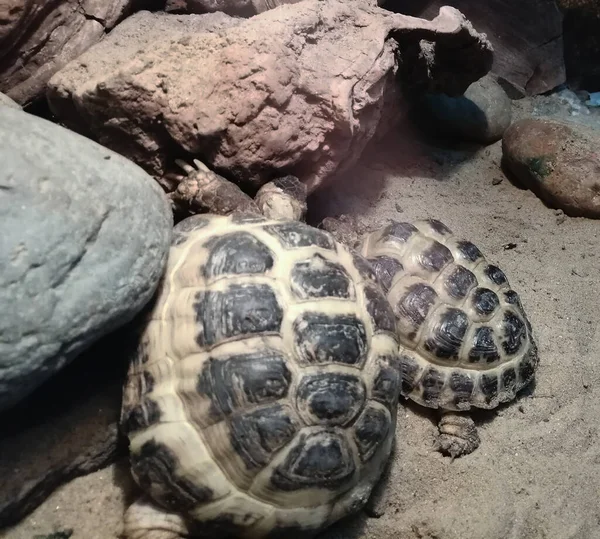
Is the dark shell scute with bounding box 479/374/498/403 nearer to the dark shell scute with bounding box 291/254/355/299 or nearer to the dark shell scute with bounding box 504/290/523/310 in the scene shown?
the dark shell scute with bounding box 504/290/523/310

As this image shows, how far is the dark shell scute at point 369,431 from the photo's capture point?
73.1 inches

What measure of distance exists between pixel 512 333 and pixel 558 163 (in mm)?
1493

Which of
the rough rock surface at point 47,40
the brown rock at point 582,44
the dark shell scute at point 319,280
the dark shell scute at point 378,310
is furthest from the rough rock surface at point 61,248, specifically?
the brown rock at point 582,44

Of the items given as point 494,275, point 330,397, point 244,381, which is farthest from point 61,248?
point 494,275

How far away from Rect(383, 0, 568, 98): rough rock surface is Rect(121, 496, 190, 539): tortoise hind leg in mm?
3491

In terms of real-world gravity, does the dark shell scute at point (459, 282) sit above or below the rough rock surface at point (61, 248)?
below

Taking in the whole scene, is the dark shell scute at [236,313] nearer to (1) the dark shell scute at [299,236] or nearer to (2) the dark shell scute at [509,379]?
(1) the dark shell scute at [299,236]

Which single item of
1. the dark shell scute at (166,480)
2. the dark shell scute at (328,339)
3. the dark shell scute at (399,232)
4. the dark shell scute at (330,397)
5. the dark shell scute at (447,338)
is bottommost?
the dark shell scute at (447,338)

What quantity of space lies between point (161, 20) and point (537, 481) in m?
2.70

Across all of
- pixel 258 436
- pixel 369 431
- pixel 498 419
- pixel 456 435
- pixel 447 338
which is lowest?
pixel 498 419

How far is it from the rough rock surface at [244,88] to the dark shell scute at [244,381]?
3.14 feet

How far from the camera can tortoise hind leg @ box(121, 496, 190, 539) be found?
185cm

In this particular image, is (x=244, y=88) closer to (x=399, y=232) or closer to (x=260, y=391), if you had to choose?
(x=399, y=232)

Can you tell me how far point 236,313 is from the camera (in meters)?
1.83
